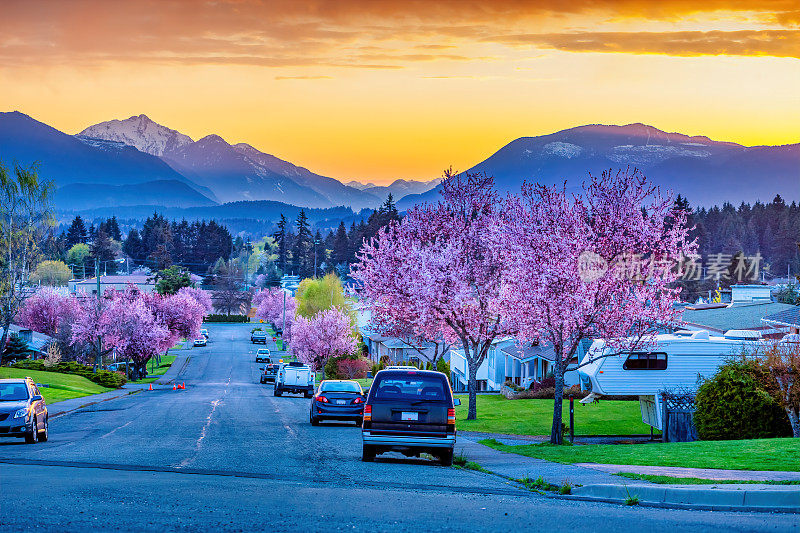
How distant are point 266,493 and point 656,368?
19727 millimetres

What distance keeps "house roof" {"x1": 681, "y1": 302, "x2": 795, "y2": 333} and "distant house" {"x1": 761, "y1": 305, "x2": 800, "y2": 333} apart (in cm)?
43

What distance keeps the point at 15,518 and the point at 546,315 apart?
1631cm

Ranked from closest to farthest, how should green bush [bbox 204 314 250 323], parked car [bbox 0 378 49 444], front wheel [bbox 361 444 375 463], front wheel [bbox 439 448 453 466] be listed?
front wheel [bbox 439 448 453 466] < front wheel [bbox 361 444 375 463] < parked car [bbox 0 378 49 444] < green bush [bbox 204 314 250 323]

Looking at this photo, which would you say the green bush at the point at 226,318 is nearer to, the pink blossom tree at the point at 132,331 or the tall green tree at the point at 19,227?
the pink blossom tree at the point at 132,331

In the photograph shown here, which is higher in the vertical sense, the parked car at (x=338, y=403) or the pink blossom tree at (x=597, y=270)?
the pink blossom tree at (x=597, y=270)

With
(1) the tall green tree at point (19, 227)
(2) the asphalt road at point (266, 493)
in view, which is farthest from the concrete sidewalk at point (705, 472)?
(1) the tall green tree at point (19, 227)

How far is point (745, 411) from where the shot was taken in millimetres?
25031

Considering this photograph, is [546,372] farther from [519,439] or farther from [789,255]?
[789,255]

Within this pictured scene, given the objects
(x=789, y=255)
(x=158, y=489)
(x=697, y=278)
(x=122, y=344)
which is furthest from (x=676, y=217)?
(x=789, y=255)

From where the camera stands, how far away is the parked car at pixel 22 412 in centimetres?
2288

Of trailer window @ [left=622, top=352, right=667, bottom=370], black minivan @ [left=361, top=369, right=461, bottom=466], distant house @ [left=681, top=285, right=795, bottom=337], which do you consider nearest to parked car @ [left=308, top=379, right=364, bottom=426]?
trailer window @ [left=622, top=352, right=667, bottom=370]

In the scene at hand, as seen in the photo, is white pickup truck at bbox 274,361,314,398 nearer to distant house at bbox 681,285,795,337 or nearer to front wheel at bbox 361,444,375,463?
distant house at bbox 681,285,795,337

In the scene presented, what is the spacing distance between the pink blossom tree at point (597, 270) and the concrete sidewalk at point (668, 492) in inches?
290

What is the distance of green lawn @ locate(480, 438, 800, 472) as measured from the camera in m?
16.6
